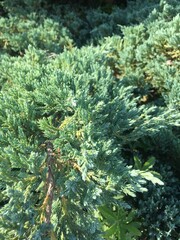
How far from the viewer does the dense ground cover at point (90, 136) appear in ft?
6.90

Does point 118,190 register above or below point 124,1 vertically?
below

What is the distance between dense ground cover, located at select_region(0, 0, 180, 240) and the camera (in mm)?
2104

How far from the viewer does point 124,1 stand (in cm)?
490

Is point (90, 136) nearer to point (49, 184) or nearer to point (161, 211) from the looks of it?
point (49, 184)

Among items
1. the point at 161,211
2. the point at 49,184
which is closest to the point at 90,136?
the point at 49,184

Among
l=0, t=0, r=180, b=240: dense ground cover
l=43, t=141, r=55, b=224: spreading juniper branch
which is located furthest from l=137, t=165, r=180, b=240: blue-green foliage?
l=43, t=141, r=55, b=224: spreading juniper branch

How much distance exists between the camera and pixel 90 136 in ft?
7.12

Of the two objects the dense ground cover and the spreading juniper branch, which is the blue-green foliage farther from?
the spreading juniper branch

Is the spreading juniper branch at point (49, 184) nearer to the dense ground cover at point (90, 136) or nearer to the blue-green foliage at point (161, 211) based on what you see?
the dense ground cover at point (90, 136)

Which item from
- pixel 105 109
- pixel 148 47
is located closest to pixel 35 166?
pixel 105 109

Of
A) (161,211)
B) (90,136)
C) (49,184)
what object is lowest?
(161,211)

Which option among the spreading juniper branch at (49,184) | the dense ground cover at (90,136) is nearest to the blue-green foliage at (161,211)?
the dense ground cover at (90,136)

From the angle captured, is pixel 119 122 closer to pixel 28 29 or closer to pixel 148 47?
pixel 148 47

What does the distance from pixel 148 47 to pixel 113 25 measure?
0.96 metres
